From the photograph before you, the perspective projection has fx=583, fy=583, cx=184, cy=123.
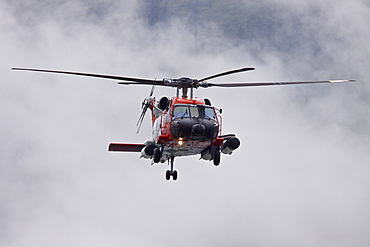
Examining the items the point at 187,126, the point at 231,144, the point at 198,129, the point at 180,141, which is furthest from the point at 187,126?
the point at 231,144

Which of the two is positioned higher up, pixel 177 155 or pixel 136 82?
pixel 136 82

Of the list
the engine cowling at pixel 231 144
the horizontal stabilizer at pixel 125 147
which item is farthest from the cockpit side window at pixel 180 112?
the horizontal stabilizer at pixel 125 147

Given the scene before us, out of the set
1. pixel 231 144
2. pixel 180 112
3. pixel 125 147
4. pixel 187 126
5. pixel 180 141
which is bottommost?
pixel 180 141

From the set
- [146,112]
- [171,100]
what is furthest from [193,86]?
[146,112]

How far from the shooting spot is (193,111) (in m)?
37.0

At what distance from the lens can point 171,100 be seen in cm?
3869

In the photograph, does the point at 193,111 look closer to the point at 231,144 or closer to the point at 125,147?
the point at 231,144

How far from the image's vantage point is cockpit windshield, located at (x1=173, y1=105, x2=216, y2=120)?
36.8 meters

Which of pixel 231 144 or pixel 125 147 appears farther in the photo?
pixel 125 147

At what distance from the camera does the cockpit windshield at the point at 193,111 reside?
3678 cm

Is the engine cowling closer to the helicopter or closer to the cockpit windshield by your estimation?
the helicopter

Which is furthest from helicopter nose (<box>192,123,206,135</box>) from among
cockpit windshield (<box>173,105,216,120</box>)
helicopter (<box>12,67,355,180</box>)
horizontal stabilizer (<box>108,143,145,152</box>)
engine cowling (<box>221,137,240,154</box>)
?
horizontal stabilizer (<box>108,143,145,152</box>)

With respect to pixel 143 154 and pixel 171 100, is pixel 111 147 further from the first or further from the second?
pixel 171 100

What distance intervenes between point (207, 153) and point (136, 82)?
23.1 feet
